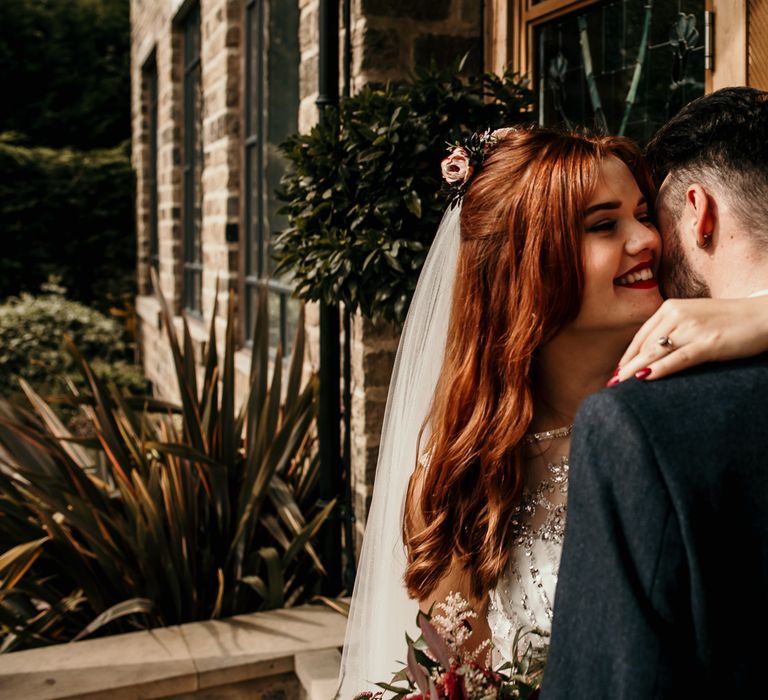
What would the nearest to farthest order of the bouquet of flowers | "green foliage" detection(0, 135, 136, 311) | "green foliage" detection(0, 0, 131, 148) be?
1. the bouquet of flowers
2. "green foliage" detection(0, 135, 136, 311)
3. "green foliage" detection(0, 0, 131, 148)

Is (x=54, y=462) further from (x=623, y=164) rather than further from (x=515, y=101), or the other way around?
(x=623, y=164)

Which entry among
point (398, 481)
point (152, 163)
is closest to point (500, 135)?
point (398, 481)

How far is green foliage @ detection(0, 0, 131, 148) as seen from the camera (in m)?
17.4

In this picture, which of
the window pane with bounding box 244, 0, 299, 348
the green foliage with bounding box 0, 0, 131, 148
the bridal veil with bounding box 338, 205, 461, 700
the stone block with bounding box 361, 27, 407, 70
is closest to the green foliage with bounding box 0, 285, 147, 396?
the window pane with bounding box 244, 0, 299, 348

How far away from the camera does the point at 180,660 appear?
343 centimetres

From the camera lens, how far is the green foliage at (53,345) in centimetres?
1056

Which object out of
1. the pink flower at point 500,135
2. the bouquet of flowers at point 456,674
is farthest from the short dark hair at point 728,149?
the bouquet of flowers at point 456,674

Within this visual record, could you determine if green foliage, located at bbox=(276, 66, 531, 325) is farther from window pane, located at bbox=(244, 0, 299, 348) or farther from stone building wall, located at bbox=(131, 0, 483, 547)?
window pane, located at bbox=(244, 0, 299, 348)

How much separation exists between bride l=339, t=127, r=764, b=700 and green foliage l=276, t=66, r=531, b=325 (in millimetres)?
781

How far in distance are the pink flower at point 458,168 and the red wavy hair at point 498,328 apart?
0.03 meters

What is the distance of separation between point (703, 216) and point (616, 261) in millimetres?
298

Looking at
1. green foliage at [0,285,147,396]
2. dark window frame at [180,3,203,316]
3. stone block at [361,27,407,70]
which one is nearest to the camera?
stone block at [361,27,407,70]

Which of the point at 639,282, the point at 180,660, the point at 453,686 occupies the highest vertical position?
the point at 639,282

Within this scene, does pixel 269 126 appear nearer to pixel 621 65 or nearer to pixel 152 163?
pixel 621 65
